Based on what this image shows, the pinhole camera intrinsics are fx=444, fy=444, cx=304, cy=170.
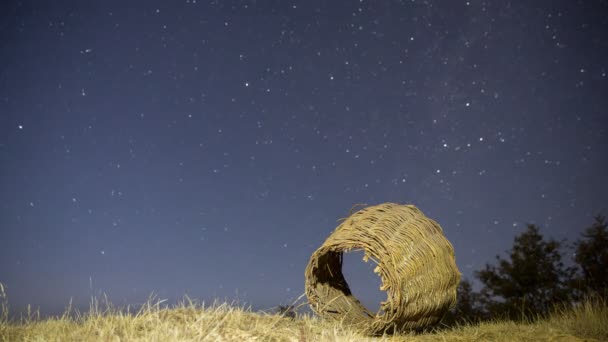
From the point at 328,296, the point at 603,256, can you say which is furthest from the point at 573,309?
the point at 603,256

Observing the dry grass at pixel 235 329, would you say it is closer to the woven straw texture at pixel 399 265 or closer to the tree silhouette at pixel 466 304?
the woven straw texture at pixel 399 265

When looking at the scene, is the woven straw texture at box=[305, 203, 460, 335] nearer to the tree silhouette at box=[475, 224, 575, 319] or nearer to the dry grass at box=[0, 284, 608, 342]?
the dry grass at box=[0, 284, 608, 342]

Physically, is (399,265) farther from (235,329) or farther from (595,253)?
(595,253)

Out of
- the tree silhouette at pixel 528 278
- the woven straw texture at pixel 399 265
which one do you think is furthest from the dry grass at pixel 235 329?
the tree silhouette at pixel 528 278

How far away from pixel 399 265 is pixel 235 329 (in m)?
1.81

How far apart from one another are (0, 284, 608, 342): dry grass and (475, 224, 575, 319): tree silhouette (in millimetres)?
5338

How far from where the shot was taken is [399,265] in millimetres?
4402

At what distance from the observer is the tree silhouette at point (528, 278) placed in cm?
1033

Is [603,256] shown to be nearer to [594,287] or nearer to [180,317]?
[594,287]

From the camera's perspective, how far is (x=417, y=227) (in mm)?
4875

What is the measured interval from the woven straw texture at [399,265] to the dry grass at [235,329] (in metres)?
0.27

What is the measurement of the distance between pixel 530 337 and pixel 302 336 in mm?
2465

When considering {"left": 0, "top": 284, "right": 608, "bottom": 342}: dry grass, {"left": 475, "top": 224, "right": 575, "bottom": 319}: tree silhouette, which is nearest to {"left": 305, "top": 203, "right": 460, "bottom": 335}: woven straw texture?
{"left": 0, "top": 284, "right": 608, "bottom": 342}: dry grass

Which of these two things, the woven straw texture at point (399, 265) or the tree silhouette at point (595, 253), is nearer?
the woven straw texture at point (399, 265)
